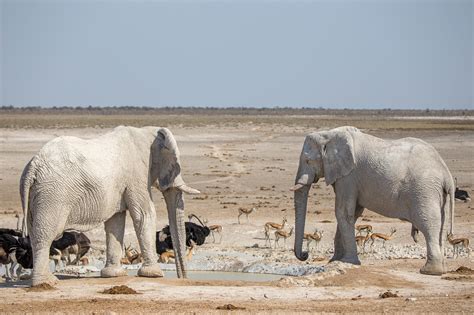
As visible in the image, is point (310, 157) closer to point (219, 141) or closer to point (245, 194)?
point (245, 194)

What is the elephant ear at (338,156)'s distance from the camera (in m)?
19.9

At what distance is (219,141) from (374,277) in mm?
52581

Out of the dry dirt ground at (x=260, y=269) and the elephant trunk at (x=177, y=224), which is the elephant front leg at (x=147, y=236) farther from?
the elephant trunk at (x=177, y=224)

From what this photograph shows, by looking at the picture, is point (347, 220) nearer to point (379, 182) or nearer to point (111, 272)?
point (379, 182)

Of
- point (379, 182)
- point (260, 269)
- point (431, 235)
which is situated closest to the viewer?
point (431, 235)

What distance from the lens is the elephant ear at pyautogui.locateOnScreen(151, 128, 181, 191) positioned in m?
19.1

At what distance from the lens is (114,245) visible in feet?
62.1

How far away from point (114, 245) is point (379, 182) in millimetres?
4734

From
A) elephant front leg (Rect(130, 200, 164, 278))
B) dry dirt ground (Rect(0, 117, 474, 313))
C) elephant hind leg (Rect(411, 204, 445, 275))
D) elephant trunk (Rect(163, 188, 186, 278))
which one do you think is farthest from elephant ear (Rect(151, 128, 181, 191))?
elephant hind leg (Rect(411, 204, 445, 275))

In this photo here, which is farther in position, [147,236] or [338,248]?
[338,248]

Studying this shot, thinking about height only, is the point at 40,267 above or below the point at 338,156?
below

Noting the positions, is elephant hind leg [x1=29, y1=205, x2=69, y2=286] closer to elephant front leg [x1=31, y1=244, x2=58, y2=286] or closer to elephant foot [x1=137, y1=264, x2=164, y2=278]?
elephant front leg [x1=31, y1=244, x2=58, y2=286]

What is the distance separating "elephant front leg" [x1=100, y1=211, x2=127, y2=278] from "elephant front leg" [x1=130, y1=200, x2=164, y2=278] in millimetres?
316

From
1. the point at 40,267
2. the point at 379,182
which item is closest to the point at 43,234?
the point at 40,267
